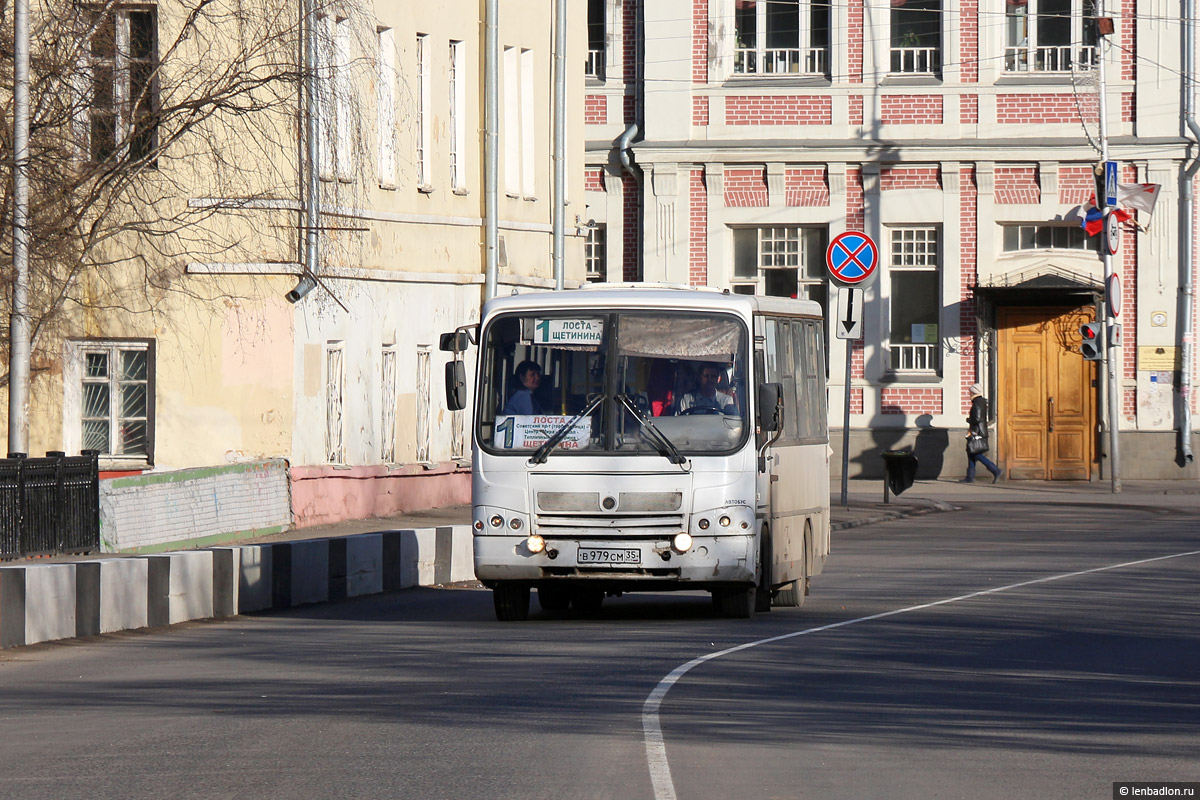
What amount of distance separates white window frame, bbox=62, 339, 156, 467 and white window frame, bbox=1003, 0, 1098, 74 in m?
18.5

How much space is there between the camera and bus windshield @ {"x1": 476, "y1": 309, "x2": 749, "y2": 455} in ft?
52.7

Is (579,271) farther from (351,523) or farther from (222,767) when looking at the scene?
(222,767)

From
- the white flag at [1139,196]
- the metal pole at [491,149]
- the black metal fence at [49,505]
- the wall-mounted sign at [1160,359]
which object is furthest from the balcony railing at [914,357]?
the black metal fence at [49,505]

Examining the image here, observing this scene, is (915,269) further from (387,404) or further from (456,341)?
(456,341)

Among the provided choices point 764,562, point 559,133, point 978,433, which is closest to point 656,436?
point 764,562

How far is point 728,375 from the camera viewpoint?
53.3 ft

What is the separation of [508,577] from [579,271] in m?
18.6

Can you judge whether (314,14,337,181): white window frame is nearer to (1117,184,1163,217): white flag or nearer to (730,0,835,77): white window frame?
(730,0,835,77): white window frame

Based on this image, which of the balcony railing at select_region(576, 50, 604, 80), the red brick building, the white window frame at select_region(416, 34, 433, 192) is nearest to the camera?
the white window frame at select_region(416, 34, 433, 192)

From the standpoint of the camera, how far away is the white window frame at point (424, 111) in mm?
29062

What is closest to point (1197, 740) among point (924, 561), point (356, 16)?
point (924, 561)

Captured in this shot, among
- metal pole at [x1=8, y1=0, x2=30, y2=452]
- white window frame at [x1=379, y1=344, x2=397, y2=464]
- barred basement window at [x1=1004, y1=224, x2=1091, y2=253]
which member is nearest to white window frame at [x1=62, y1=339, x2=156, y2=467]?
white window frame at [x1=379, y1=344, x2=397, y2=464]

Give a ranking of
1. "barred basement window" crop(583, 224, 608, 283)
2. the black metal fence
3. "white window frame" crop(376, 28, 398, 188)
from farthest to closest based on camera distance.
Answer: "barred basement window" crop(583, 224, 608, 283), "white window frame" crop(376, 28, 398, 188), the black metal fence

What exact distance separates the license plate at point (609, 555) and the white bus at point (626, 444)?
0.01 metres
